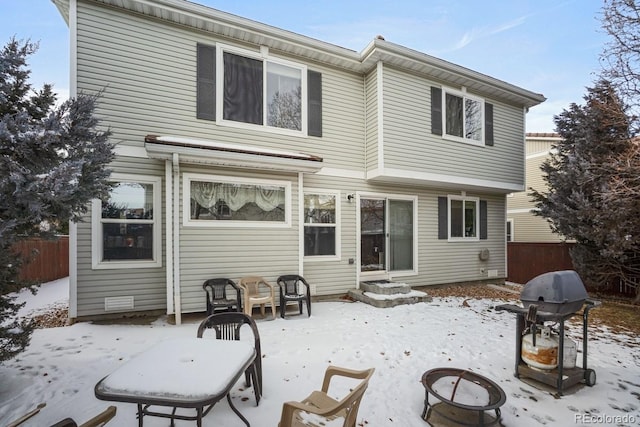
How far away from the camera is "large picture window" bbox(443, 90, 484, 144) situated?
26.7 feet

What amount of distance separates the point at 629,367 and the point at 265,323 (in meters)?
5.15

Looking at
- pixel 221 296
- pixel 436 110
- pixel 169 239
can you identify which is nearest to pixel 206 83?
pixel 169 239

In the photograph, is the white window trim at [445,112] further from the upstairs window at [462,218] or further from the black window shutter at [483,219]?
the black window shutter at [483,219]

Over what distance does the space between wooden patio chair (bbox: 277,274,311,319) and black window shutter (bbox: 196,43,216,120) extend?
3.64 m

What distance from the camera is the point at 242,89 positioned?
639cm

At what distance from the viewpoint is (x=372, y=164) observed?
288 inches

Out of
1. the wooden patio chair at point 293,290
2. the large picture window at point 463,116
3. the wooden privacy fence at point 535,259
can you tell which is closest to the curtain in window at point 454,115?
the large picture window at point 463,116

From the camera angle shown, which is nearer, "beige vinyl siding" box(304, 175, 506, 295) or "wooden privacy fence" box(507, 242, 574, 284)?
"beige vinyl siding" box(304, 175, 506, 295)

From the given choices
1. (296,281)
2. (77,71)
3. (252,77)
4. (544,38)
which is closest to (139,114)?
(77,71)

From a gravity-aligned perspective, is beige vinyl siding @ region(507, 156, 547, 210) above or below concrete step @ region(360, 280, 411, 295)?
above

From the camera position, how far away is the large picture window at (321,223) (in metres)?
6.98

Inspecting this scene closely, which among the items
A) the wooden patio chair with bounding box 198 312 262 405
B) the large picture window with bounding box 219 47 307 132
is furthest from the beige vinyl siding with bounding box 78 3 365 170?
the wooden patio chair with bounding box 198 312 262 405

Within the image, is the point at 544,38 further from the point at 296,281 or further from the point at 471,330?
the point at 296,281

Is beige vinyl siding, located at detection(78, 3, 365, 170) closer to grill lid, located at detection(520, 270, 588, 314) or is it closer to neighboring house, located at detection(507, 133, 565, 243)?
grill lid, located at detection(520, 270, 588, 314)
